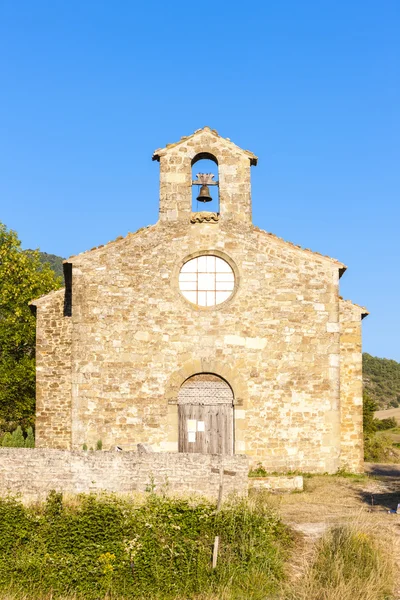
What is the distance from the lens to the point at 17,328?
28844 mm

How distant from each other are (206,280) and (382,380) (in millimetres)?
51521

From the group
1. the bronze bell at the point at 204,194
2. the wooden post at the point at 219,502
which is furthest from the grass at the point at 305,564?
the bronze bell at the point at 204,194

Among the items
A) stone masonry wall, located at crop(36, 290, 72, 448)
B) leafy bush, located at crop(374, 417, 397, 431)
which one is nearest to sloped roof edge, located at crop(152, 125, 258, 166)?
stone masonry wall, located at crop(36, 290, 72, 448)

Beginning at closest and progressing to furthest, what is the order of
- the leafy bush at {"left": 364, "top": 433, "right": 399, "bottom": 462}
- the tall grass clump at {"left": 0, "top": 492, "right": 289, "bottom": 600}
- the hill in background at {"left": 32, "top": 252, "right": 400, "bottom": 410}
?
the tall grass clump at {"left": 0, "top": 492, "right": 289, "bottom": 600}
the leafy bush at {"left": 364, "top": 433, "right": 399, "bottom": 462}
the hill in background at {"left": 32, "top": 252, "right": 400, "bottom": 410}

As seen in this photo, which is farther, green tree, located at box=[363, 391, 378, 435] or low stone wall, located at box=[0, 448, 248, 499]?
green tree, located at box=[363, 391, 378, 435]

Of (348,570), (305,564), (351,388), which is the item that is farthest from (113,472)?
(351,388)

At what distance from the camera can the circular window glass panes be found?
19891 millimetres

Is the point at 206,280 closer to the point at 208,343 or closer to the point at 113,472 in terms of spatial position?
the point at 208,343

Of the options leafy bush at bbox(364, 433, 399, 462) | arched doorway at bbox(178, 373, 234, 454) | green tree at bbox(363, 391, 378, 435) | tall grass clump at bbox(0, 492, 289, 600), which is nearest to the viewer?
tall grass clump at bbox(0, 492, 289, 600)

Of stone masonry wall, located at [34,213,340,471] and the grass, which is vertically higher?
stone masonry wall, located at [34,213,340,471]

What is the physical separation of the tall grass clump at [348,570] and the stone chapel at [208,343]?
6831mm

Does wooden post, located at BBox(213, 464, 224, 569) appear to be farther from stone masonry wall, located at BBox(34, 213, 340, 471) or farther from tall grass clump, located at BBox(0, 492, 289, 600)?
stone masonry wall, located at BBox(34, 213, 340, 471)

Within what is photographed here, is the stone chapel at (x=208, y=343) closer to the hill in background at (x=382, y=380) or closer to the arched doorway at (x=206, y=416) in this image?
the arched doorway at (x=206, y=416)

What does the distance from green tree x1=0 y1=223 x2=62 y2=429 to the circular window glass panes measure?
990cm
